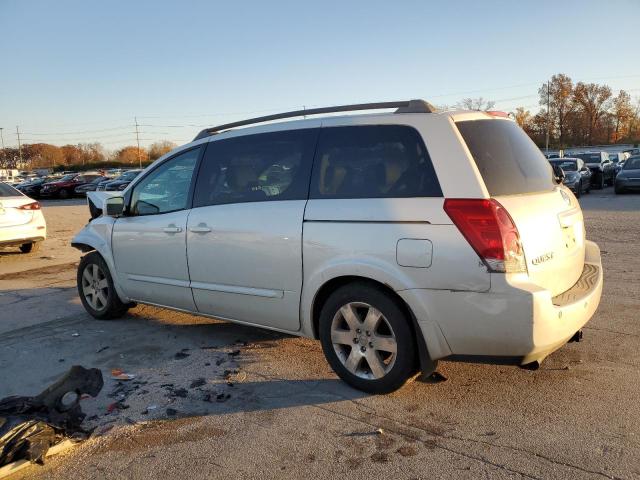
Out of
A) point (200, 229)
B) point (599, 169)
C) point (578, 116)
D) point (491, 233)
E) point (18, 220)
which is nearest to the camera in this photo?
point (491, 233)

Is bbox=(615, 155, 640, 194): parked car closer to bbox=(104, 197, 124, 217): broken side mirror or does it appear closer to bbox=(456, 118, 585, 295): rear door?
bbox=(456, 118, 585, 295): rear door

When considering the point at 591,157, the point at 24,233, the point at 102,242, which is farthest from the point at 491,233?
the point at 591,157

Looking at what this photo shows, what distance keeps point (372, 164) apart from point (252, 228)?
1.09 m

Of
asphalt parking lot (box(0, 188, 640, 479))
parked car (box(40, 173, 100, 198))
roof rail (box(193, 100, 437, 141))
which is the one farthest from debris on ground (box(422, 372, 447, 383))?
parked car (box(40, 173, 100, 198))

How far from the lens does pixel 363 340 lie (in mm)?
3674

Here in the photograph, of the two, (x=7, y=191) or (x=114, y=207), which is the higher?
(x=7, y=191)

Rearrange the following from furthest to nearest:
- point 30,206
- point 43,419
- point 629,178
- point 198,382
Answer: point 629,178 → point 30,206 → point 198,382 → point 43,419

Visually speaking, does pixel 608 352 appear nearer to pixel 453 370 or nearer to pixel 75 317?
pixel 453 370

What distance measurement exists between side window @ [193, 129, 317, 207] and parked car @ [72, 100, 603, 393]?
12 millimetres

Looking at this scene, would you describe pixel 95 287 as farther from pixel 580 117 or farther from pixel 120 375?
pixel 580 117

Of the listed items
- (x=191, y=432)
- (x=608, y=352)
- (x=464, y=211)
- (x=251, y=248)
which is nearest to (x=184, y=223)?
(x=251, y=248)

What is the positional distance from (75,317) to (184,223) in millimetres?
2205

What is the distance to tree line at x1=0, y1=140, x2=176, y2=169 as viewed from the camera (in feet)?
320

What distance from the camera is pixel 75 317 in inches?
234
